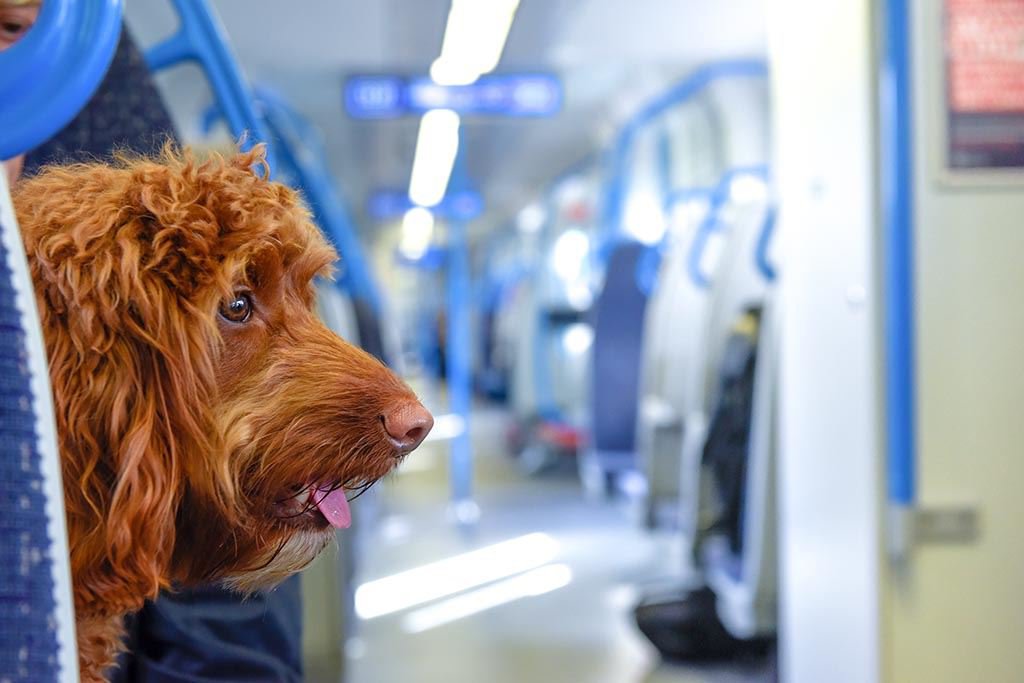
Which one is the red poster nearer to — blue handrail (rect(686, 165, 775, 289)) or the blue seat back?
blue handrail (rect(686, 165, 775, 289))

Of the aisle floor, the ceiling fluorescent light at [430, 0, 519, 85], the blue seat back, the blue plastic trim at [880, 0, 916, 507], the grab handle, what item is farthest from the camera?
the blue seat back

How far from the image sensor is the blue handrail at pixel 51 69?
69 cm

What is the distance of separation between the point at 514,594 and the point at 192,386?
13.5 feet

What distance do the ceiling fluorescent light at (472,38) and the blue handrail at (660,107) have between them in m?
1.33

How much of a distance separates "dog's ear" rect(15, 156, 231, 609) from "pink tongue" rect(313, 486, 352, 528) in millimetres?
74

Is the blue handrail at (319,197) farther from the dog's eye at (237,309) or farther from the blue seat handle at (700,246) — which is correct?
the blue seat handle at (700,246)

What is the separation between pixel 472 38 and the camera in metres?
5.57

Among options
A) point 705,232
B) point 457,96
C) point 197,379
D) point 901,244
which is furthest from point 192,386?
point 457,96

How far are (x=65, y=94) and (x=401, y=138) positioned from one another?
10.7 metres

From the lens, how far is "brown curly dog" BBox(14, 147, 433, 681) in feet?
2.02

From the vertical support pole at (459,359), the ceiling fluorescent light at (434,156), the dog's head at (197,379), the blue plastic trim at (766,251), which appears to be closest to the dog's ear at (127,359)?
the dog's head at (197,379)

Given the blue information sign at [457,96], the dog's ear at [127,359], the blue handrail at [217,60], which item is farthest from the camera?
the blue information sign at [457,96]

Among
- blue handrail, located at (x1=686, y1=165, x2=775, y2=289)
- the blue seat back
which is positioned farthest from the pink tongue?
the blue seat back

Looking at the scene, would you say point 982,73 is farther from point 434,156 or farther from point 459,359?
point 434,156
